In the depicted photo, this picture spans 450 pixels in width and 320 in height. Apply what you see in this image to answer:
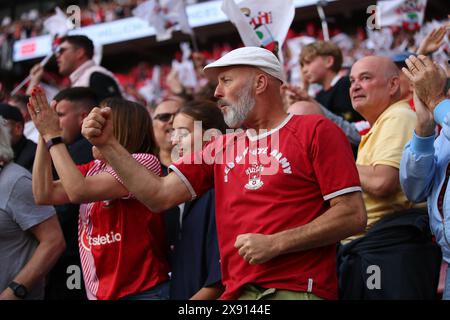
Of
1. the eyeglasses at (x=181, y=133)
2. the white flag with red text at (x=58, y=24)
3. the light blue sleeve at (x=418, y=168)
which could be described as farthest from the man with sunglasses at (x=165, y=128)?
the white flag with red text at (x=58, y=24)

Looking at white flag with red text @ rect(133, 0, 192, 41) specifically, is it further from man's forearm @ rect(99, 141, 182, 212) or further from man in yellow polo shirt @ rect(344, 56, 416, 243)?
man's forearm @ rect(99, 141, 182, 212)

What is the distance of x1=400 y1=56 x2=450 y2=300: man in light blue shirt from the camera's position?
2.88 metres

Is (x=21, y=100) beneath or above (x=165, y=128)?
above

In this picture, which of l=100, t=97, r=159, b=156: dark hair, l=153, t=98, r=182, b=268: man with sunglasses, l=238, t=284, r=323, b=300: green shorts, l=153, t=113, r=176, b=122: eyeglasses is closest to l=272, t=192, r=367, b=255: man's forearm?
l=238, t=284, r=323, b=300: green shorts

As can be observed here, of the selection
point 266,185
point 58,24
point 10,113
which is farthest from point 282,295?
point 58,24

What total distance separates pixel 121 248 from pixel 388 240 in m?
1.25

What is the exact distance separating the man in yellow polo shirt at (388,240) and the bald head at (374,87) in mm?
217

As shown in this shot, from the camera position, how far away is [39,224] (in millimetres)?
3736

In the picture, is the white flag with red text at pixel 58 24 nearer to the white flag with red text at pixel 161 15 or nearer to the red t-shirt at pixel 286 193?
the white flag with red text at pixel 161 15

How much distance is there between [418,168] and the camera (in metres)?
2.98

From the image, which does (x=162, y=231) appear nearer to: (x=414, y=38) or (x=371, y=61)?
(x=371, y=61)

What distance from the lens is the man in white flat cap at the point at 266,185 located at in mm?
2602

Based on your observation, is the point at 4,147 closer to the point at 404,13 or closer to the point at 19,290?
the point at 19,290

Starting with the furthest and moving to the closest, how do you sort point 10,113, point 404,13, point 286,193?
point 404,13 < point 10,113 < point 286,193
